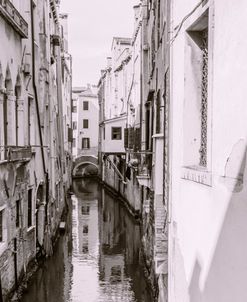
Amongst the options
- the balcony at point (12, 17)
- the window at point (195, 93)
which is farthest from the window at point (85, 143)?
the window at point (195, 93)

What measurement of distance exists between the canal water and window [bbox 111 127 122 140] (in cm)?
630

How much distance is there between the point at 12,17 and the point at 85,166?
135 ft

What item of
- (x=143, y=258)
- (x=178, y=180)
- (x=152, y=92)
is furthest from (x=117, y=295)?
(x=178, y=180)

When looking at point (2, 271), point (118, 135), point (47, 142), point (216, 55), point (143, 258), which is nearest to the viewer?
point (216, 55)

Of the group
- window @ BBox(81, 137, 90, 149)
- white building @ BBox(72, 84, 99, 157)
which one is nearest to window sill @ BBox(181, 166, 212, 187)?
white building @ BBox(72, 84, 99, 157)

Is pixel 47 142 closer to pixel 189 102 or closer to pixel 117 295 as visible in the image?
pixel 117 295

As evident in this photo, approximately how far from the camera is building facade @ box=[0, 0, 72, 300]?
11266 millimetres

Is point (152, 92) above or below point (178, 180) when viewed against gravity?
above

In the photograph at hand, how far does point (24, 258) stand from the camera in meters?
13.5

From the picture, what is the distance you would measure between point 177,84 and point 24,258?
9.52 metres

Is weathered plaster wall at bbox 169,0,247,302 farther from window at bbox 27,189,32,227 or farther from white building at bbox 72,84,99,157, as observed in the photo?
white building at bbox 72,84,99,157

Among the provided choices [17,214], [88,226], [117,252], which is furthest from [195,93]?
[88,226]

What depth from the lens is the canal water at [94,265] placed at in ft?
42.0

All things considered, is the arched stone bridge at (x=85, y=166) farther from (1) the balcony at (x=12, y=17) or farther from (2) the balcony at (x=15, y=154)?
(1) the balcony at (x=12, y=17)
